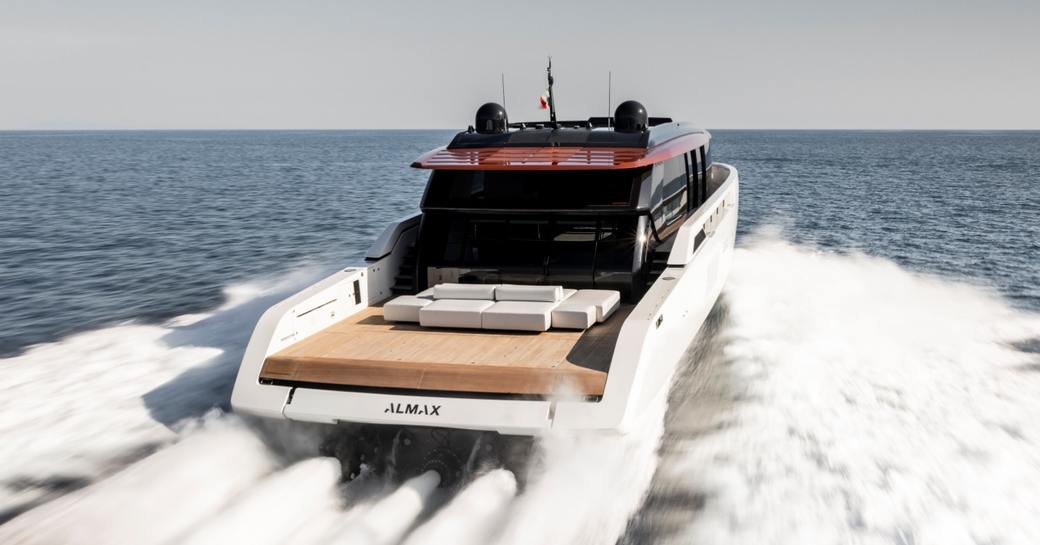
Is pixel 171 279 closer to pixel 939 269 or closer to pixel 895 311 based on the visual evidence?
pixel 895 311

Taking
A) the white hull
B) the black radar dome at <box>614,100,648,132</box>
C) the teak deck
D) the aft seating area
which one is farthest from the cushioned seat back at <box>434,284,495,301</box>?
the black radar dome at <box>614,100,648,132</box>

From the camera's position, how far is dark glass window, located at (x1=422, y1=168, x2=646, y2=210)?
678 centimetres

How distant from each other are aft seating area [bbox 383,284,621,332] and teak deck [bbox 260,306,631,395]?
70 mm

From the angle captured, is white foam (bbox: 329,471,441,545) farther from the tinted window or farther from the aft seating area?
the tinted window

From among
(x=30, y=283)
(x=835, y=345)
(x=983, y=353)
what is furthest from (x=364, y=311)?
(x=30, y=283)

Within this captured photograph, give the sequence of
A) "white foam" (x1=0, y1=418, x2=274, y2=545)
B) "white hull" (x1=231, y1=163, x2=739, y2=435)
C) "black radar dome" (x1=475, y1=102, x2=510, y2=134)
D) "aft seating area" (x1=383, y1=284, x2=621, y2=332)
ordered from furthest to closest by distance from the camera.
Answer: "black radar dome" (x1=475, y1=102, x2=510, y2=134) < "aft seating area" (x1=383, y1=284, x2=621, y2=332) < "white hull" (x1=231, y1=163, x2=739, y2=435) < "white foam" (x1=0, y1=418, x2=274, y2=545)

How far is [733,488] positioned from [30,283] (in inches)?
410

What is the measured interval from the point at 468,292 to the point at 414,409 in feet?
5.22

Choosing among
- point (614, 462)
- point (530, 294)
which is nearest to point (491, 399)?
point (614, 462)

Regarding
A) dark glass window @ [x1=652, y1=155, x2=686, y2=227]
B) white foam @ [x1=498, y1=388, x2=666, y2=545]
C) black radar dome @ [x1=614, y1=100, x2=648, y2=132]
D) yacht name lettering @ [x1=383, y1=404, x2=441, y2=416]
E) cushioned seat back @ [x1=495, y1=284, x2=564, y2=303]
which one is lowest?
white foam @ [x1=498, y1=388, x2=666, y2=545]

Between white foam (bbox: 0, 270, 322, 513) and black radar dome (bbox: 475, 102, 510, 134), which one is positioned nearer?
white foam (bbox: 0, 270, 322, 513)

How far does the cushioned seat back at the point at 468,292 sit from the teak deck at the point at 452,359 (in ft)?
1.12

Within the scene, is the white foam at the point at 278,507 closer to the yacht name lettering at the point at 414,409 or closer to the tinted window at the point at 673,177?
the yacht name lettering at the point at 414,409

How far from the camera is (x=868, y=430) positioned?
5488mm
